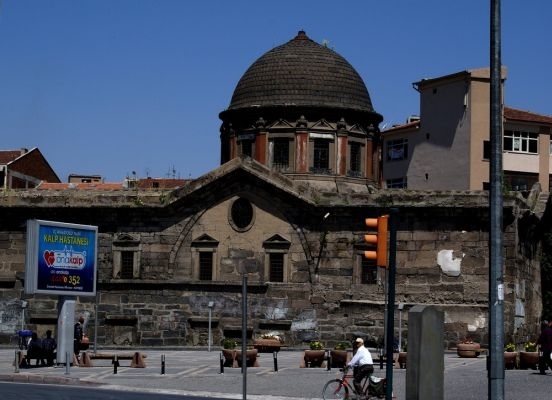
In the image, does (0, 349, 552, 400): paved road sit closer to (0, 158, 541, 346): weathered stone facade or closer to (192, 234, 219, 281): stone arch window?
(0, 158, 541, 346): weathered stone facade

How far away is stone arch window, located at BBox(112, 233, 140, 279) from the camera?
54.2 meters

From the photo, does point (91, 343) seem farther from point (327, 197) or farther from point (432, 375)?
point (432, 375)

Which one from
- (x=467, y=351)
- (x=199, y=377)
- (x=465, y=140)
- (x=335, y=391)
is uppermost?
(x=465, y=140)

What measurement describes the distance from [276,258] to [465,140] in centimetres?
3198

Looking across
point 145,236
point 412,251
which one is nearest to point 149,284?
point 145,236

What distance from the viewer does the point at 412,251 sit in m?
51.8

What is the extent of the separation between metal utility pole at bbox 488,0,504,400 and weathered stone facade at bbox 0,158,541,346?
1186 inches

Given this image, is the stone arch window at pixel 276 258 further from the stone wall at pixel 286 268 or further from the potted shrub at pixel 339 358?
the potted shrub at pixel 339 358

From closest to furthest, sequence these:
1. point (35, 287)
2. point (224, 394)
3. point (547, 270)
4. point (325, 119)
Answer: point (224, 394)
point (35, 287)
point (325, 119)
point (547, 270)

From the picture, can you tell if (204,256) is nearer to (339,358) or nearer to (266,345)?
(266,345)

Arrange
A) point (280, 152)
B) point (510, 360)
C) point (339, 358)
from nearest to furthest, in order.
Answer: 1. point (510, 360)
2. point (339, 358)
3. point (280, 152)

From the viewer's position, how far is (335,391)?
29.3m

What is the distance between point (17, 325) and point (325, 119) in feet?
52.9

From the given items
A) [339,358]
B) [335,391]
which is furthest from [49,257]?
[335,391]
